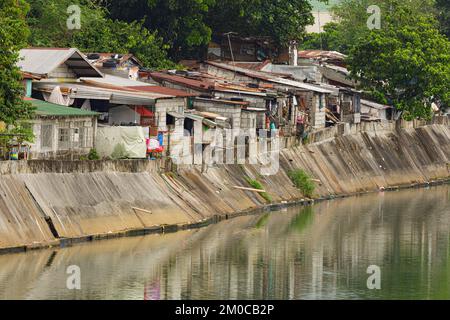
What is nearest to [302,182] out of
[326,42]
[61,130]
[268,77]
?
[268,77]

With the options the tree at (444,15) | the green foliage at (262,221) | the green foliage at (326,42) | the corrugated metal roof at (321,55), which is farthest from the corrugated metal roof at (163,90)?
the green foliage at (326,42)

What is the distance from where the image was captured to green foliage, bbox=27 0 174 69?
80.7 metres

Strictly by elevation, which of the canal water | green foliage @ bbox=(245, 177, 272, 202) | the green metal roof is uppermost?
the green metal roof

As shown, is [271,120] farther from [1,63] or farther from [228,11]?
[1,63]

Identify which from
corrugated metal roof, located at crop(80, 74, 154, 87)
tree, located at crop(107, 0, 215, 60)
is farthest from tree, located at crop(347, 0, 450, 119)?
corrugated metal roof, located at crop(80, 74, 154, 87)

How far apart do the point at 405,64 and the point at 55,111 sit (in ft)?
109

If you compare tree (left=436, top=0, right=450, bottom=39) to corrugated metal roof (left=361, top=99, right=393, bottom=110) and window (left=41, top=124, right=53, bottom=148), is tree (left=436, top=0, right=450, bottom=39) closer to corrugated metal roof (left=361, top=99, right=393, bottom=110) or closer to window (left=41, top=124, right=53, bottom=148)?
corrugated metal roof (left=361, top=99, right=393, bottom=110)

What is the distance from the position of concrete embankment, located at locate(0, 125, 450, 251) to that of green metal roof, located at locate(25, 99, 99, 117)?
2.86 meters

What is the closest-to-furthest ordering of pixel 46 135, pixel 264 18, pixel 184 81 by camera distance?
pixel 46 135
pixel 184 81
pixel 264 18

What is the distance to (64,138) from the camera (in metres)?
62.7

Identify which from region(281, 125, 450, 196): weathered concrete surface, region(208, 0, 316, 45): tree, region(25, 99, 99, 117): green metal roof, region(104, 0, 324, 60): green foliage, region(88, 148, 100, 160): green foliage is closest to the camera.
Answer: region(25, 99, 99, 117): green metal roof

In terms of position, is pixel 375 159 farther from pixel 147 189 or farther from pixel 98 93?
pixel 147 189

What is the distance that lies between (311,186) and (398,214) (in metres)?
5.22
